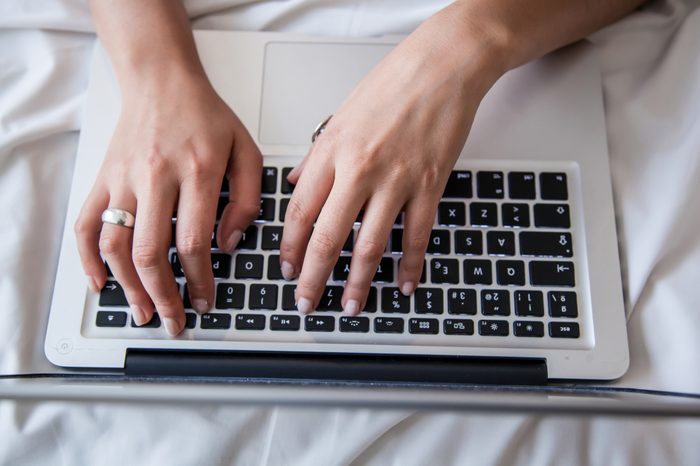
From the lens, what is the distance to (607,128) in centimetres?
56

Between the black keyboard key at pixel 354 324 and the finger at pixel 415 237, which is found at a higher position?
the finger at pixel 415 237

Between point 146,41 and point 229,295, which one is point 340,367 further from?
point 146,41

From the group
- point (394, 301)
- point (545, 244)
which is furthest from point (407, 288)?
point (545, 244)

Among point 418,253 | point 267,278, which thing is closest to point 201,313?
point 267,278

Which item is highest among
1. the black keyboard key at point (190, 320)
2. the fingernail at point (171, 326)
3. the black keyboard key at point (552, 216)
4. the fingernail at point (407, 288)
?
the black keyboard key at point (552, 216)

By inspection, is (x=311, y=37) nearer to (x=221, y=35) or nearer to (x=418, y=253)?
(x=221, y=35)

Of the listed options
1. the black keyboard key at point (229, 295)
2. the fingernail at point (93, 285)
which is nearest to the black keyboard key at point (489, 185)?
the black keyboard key at point (229, 295)

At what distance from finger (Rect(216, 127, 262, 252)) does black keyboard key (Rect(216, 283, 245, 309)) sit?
3 centimetres

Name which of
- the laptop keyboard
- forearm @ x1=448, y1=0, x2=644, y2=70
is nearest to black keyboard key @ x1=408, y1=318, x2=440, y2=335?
the laptop keyboard

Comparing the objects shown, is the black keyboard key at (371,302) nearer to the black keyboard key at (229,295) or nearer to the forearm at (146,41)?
the black keyboard key at (229,295)

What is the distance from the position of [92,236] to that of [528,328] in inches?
13.4

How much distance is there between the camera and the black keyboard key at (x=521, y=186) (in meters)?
0.51

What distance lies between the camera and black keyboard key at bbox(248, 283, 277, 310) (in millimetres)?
480

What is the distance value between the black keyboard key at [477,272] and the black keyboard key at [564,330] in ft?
0.19
